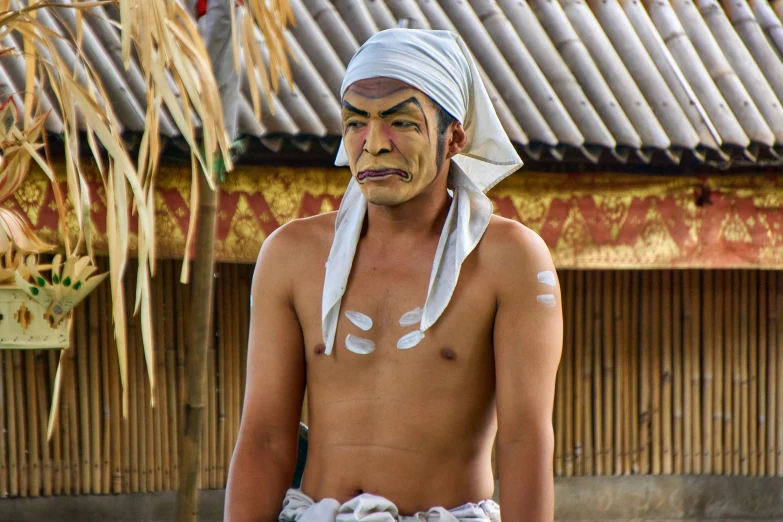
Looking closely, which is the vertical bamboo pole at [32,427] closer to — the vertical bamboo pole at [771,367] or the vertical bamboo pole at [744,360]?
the vertical bamboo pole at [744,360]

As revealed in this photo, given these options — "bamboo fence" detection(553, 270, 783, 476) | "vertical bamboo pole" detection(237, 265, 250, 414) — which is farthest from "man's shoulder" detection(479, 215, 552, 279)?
"bamboo fence" detection(553, 270, 783, 476)

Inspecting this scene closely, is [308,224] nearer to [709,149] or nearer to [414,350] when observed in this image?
[414,350]

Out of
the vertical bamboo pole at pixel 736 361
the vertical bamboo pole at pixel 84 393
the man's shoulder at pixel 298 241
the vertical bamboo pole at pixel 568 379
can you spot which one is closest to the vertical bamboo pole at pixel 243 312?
the vertical bamboo pole at pixel 84 393

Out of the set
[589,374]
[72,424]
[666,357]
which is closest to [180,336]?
[72,424]

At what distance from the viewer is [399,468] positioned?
226cm

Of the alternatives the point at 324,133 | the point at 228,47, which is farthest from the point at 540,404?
the point at 324,133

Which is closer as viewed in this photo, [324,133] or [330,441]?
[330,441]

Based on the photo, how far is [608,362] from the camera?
610 centimetres

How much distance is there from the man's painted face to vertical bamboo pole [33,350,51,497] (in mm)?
3683

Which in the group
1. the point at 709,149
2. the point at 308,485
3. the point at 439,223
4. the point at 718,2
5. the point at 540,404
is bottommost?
the point at 308,485

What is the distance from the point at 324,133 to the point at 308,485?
9.05ft

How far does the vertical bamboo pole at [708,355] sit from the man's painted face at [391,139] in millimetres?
4259

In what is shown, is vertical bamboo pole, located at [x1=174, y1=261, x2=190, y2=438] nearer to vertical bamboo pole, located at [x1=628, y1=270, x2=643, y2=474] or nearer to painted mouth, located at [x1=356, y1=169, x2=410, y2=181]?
vertical bamboo pole, located at [x1=628, y1=270, x2=643, y2=474]

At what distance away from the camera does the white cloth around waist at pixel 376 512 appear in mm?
2184
